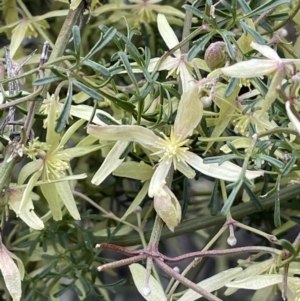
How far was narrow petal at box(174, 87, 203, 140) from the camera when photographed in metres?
0.33

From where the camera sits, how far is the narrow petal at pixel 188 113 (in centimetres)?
33

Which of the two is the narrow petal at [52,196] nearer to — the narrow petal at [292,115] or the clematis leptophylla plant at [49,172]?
the clematis leptophylla plant at [49,172]

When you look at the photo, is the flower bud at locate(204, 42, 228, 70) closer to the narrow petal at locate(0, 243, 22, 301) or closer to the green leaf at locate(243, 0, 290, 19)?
the green leaf at locate(243, 0, 290, 19)

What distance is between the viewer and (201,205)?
653 mm

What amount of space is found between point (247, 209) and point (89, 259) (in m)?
0.15

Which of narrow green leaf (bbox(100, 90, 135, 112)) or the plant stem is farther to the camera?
the plant stem

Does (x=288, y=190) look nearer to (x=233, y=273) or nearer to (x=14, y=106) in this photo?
(x=233, y=273)

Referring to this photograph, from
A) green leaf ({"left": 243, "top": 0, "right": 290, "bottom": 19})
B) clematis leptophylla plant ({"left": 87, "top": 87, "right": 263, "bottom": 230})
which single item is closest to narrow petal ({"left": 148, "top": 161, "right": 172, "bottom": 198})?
clematis leptophylla plant ({"left": 87, "top": 87, "right": 263, "bottom": 230})

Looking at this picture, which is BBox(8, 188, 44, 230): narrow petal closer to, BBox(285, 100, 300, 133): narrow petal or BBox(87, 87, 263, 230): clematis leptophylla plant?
BBox(87, 87, 263, 230): clematis leptophylla plant

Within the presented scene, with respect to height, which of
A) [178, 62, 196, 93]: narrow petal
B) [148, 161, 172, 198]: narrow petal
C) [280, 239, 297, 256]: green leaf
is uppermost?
[178, 62, 196, 93]: narrow petal

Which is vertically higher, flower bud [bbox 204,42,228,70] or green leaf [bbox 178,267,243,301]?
flower bud [bbox 204,42,228,70]

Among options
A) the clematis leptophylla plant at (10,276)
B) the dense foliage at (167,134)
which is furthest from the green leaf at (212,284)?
the clematis leptophylla plant at (10,276)

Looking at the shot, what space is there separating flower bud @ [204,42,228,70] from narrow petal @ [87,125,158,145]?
2.9 inches

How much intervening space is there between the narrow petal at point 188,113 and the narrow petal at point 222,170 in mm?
15
